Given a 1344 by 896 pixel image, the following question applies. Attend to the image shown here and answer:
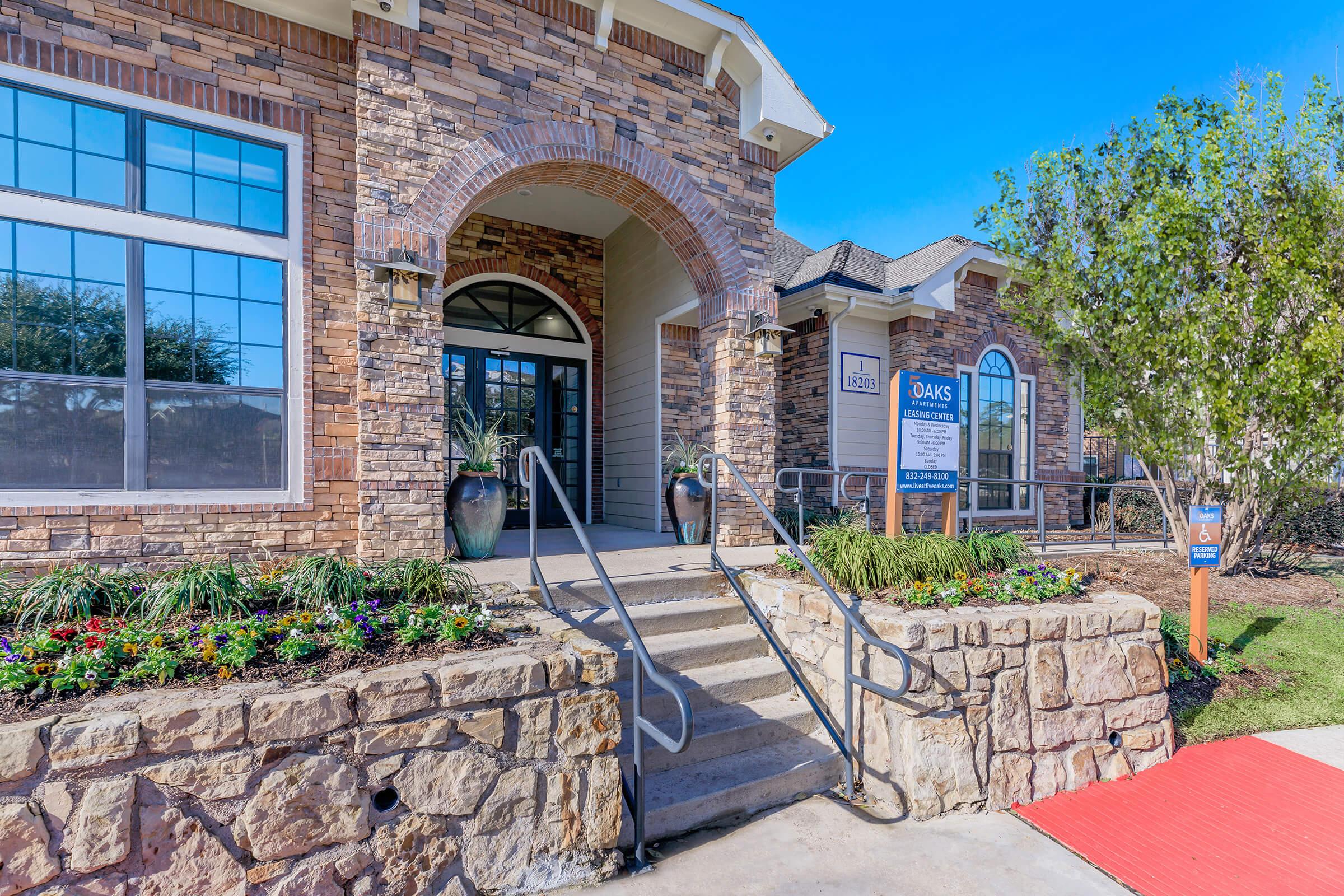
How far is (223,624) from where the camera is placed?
2555mm

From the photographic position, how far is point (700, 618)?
3.98 metres

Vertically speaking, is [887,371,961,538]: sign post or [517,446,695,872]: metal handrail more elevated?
[887,371,961,538]: sign post

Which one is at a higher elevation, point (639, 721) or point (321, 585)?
point (321, 585)

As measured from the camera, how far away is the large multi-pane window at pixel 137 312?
13.2 ft

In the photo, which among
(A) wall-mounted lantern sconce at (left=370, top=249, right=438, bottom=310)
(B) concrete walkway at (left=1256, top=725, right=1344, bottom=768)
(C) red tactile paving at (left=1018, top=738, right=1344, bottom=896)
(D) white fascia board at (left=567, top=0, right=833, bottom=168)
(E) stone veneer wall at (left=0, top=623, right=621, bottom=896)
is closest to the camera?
(E) stone veneer wall at (left=0, top=623, right=621, bottom=896)

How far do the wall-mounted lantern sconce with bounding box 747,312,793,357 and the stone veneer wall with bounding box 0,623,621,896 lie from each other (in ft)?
12.9

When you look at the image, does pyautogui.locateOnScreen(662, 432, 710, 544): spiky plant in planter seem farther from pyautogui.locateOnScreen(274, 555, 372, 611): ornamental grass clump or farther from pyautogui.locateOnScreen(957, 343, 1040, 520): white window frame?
pyautogui.locateOnScreen(957, 343, 1040, 520): white window frame

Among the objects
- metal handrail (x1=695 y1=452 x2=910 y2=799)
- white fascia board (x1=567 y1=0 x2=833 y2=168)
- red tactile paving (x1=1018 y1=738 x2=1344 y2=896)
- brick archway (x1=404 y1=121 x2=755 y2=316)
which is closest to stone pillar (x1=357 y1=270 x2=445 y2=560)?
brick archway (x1=404 y1=121 x2=755 y2=316)

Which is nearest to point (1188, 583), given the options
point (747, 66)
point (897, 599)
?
point (897, 599)

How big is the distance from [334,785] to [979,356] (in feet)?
29.7

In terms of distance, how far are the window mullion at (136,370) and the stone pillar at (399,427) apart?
138 cm

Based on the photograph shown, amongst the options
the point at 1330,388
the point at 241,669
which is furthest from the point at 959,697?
the point at 1330,388

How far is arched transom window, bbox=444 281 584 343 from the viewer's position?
24.4 ft

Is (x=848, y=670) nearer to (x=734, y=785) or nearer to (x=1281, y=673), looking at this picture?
(x=734, y=785)
